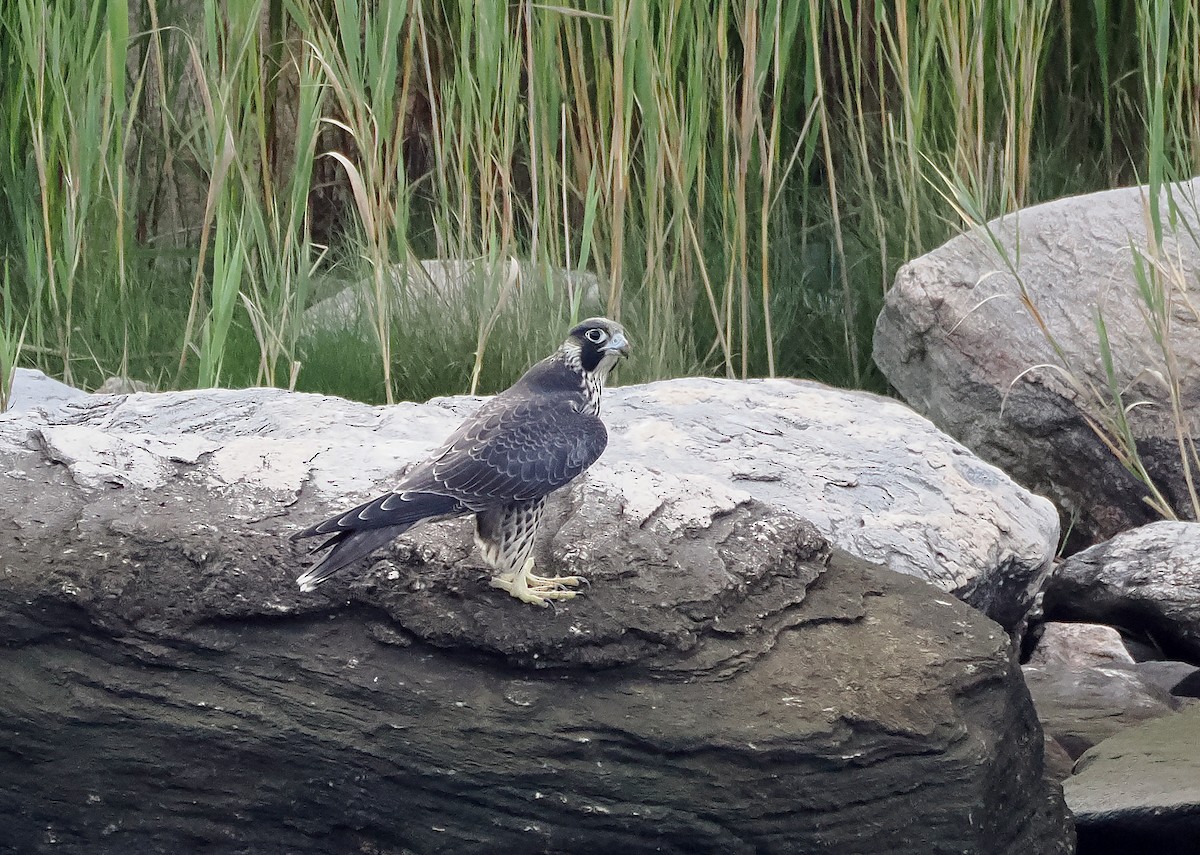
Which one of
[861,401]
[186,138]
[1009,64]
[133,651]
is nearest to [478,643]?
[133,651]

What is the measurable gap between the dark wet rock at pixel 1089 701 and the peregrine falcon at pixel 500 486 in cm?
130

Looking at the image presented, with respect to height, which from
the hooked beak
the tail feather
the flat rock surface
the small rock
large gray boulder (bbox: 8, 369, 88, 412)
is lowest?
the small rock

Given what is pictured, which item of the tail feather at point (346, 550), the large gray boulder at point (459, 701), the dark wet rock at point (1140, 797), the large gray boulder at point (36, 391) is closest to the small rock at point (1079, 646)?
the dark wet rock at point (1140, 797)

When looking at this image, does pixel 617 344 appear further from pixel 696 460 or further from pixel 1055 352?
pixel 1055 352

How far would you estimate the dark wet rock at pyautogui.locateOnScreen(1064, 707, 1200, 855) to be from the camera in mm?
2605

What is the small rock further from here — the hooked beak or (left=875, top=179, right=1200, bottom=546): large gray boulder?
the hooked beak

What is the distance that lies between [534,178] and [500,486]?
1872 mm

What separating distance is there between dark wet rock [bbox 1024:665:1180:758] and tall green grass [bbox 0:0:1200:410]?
1166 mm

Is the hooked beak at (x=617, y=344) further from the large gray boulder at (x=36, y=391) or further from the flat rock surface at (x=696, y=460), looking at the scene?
Result: the large gray boulder at (x=36, y=391)

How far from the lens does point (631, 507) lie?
2465mm

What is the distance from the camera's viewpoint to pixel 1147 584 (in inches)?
137

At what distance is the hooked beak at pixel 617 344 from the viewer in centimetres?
262

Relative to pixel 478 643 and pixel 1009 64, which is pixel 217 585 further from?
pixel 1009 64

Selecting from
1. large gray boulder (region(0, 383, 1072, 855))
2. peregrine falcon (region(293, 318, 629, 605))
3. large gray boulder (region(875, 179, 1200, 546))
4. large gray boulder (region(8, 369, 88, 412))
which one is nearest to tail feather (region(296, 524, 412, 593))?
peregrine falcon (region(293, 318, 629, 605))
